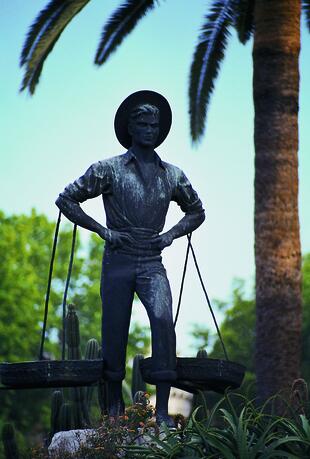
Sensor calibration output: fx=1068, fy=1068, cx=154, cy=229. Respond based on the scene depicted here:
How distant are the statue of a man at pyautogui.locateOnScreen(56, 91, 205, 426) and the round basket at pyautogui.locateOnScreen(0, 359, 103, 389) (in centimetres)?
30

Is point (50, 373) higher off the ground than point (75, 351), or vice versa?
point (75, 351)

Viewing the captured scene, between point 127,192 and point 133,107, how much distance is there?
29.6 inches

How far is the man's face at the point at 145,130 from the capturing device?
29.0 ft

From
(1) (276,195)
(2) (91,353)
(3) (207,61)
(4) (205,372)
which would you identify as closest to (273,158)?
(1) (276,195)

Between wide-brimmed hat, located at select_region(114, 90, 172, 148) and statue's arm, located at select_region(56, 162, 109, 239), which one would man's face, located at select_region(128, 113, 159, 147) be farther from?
statue's arm, located at select_region(56, 162, 109, 239)

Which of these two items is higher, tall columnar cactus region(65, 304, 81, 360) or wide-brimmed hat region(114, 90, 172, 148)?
wide-brimmed hat region(114, 90, 172, 148)

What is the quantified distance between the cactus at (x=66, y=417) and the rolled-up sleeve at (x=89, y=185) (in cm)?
233

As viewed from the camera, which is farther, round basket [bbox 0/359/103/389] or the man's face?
the man's face

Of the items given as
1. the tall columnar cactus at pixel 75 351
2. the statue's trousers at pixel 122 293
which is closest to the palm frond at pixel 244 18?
the tall columnar cactus at pixel 75 351

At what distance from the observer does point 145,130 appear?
8828 millimetres

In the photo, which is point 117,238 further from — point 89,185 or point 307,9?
point 307,9

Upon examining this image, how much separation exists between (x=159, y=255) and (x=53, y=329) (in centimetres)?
2698

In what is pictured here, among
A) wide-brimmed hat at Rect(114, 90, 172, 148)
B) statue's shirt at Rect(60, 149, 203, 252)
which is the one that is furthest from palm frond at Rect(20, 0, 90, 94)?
statue's shirt at Rect(60, 149, 203, 252)

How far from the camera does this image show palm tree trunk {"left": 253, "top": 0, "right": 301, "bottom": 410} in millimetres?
15039
